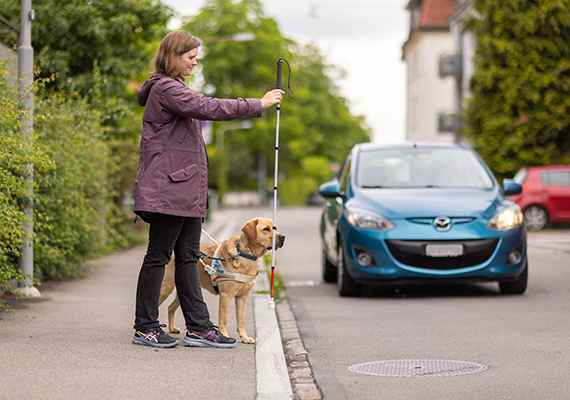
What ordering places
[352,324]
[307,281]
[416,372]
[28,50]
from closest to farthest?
[416,372], [352,324], [28,50], [307,281]

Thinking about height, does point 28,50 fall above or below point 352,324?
above

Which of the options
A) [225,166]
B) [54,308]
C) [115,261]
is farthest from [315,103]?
[54,308]

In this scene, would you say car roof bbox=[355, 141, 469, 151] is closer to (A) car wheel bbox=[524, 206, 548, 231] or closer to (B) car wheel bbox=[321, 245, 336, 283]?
(B) car wheel bbox=[321, 245, 336, 283]

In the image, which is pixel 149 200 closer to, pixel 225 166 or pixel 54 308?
pixel 54 308

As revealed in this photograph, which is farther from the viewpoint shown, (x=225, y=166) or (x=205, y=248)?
(x=225, y=166)

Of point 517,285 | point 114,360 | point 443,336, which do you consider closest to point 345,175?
point 517,285

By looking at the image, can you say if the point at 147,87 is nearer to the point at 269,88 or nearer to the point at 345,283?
the point at 345,283

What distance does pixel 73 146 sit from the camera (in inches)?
346

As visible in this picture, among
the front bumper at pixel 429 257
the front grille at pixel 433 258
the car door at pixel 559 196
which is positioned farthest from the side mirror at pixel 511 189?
the car door at pixel 559 196

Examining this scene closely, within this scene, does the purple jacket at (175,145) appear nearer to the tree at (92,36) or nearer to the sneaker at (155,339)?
the sneaker at (155,339)

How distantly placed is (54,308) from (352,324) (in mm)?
2552

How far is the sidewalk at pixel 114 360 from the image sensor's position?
4.29 metres

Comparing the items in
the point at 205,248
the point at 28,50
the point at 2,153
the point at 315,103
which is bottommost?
the point at 205,248

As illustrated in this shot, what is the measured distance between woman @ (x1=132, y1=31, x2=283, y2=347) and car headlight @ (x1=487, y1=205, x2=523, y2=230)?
11.8 feet
